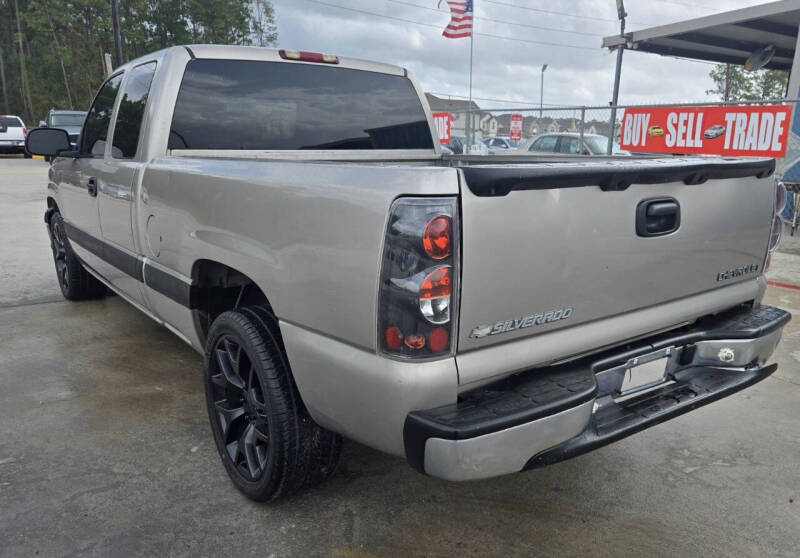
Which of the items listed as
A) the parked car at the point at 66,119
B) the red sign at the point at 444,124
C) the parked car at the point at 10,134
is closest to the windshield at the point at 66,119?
the parked car at the point at 66,119

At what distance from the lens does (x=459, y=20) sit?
2217cm

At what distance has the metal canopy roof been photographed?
484 inches

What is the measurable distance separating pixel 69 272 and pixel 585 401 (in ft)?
15.7

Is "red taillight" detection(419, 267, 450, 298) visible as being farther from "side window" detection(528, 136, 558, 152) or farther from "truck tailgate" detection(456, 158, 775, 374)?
"side window" detection(528, 136, 558, 152)

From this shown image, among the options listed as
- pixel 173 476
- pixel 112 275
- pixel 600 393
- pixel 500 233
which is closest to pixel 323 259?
pixel 500 233

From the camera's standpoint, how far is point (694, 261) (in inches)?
93.4

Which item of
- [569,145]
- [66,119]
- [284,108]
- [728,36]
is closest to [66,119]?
A: [66,119]

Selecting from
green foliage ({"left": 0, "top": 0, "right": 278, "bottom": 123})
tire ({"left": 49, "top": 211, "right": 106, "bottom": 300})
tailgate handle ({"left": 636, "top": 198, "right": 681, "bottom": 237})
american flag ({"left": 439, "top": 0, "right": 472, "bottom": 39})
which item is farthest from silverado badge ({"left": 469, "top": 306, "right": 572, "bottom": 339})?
green foliage ({"left": 0, "top": 0, "right": 278, "bottom": 123})

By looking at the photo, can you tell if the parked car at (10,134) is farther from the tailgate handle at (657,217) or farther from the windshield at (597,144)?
the tailgate handle at (657,217)

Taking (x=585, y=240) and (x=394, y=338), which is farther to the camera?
(x=585, y=240)

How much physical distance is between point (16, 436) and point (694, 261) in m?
3.24

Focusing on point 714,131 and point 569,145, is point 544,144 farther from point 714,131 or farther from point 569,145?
point 714,131

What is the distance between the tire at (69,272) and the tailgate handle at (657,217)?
176 inches

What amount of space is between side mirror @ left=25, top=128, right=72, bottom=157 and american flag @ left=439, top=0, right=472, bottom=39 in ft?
64.3
